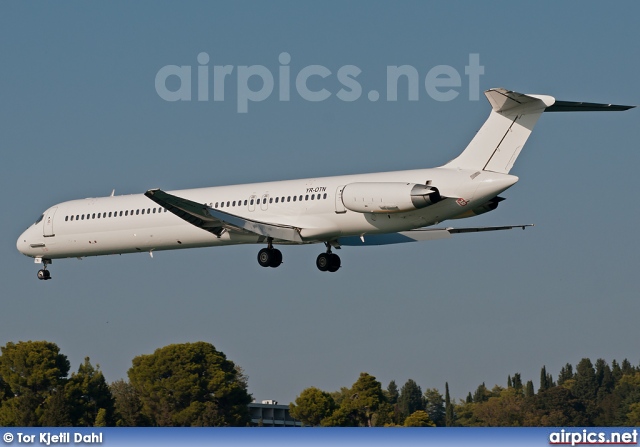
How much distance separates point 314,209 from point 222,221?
300 centimetres

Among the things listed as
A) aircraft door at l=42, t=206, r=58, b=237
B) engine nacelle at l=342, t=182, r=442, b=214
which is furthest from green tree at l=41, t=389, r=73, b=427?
engine nacelle at l=342, t=182, r=442, b=214

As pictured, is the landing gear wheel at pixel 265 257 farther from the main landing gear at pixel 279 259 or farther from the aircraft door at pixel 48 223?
the aircraft door at pixel 48 223

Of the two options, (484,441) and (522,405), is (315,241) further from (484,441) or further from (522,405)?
(522,405)

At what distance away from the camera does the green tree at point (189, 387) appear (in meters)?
67.9

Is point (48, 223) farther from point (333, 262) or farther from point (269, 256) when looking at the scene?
point (333, 262)

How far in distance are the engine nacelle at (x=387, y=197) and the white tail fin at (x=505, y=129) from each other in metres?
1.74

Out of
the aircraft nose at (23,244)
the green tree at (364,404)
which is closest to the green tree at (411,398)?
the green tree at (364,404)

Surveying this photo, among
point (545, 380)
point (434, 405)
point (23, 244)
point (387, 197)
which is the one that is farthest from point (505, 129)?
point (434, 405)

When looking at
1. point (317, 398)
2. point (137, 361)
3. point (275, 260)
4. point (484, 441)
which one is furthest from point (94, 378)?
point (484, 441)

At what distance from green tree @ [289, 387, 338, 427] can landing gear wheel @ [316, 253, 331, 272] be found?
25671 millimetres

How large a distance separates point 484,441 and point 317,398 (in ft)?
127

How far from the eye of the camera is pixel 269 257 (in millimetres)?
43625

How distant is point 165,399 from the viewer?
69.1 metres

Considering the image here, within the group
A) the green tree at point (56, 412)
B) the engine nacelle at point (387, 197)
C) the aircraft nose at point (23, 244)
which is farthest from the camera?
the green tree at point (56, 412)
